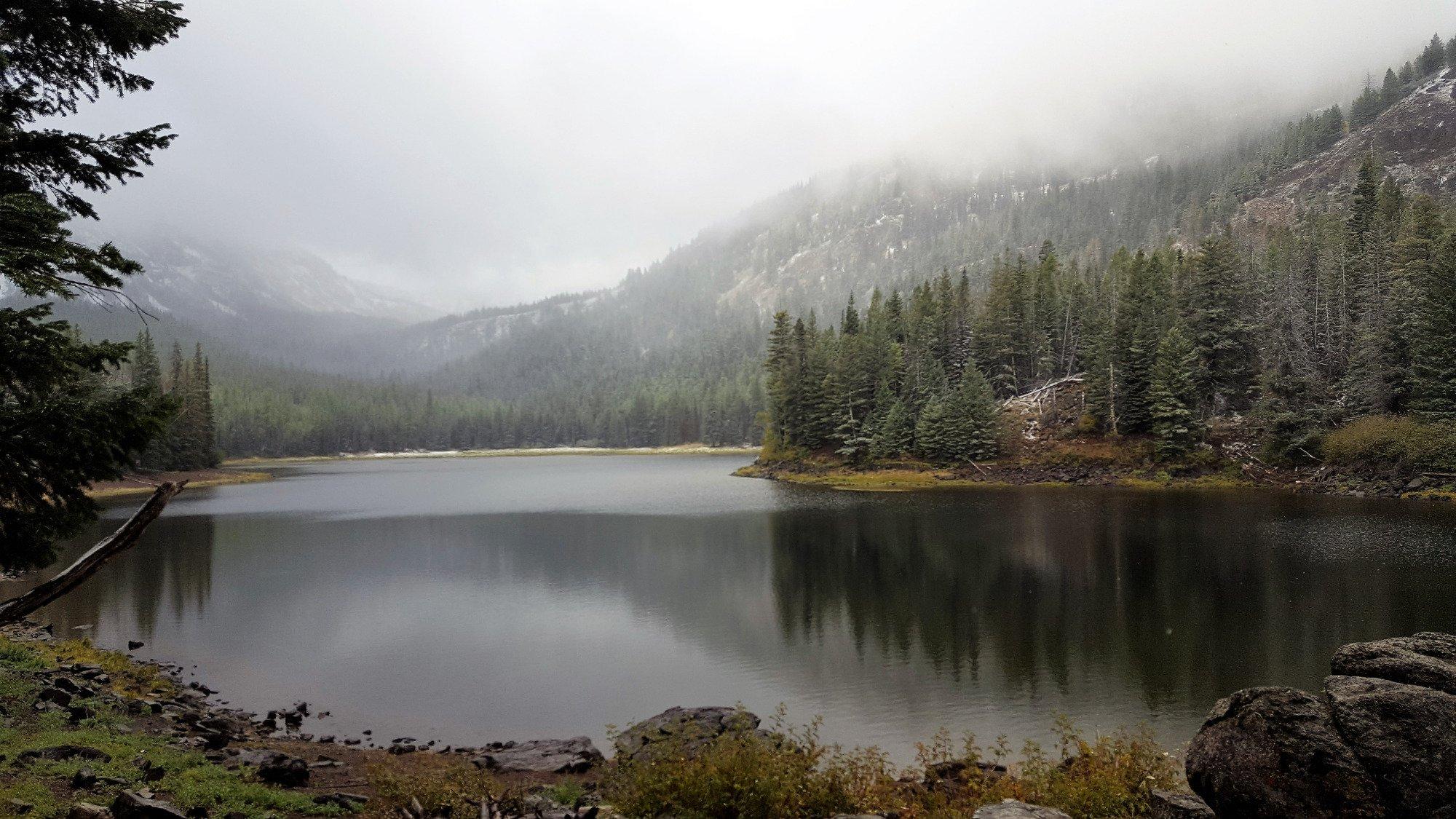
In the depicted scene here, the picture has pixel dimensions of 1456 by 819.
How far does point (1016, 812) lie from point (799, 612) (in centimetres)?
1919

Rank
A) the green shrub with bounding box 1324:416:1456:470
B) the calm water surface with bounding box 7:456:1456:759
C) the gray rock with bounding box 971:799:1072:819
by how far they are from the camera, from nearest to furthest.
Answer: the gray rock with bounding box 971:799:1072:819, the calm water surface with bounding box 7:456:1456:759, the green shrub with bounding box 1324:416:1456:470

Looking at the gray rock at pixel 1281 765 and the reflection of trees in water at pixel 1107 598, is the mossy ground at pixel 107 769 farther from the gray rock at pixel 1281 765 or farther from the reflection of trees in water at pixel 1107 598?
the reflection of trees in water at pixel 1107 598

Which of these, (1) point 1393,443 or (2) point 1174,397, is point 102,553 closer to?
(1) point 1393,443

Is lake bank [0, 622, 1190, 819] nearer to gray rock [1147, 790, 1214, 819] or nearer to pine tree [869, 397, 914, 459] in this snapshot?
gray rock [1147, 790, 1214, 819]

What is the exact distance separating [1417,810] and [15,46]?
17.3 m

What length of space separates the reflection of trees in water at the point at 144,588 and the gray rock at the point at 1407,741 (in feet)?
110

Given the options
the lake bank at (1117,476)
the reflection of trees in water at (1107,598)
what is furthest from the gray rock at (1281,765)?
the lake bank at (1117,476)

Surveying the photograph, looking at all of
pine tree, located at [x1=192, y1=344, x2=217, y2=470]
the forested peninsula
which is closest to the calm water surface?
the forested peninsula

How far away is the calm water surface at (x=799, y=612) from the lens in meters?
18.5

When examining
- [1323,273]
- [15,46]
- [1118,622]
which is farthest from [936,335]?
[15,46]

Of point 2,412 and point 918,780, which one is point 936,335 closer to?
point 918,780

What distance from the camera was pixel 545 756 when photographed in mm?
14977

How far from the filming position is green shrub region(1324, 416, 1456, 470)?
52.4m

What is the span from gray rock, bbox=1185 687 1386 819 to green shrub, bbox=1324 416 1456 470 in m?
62.9
